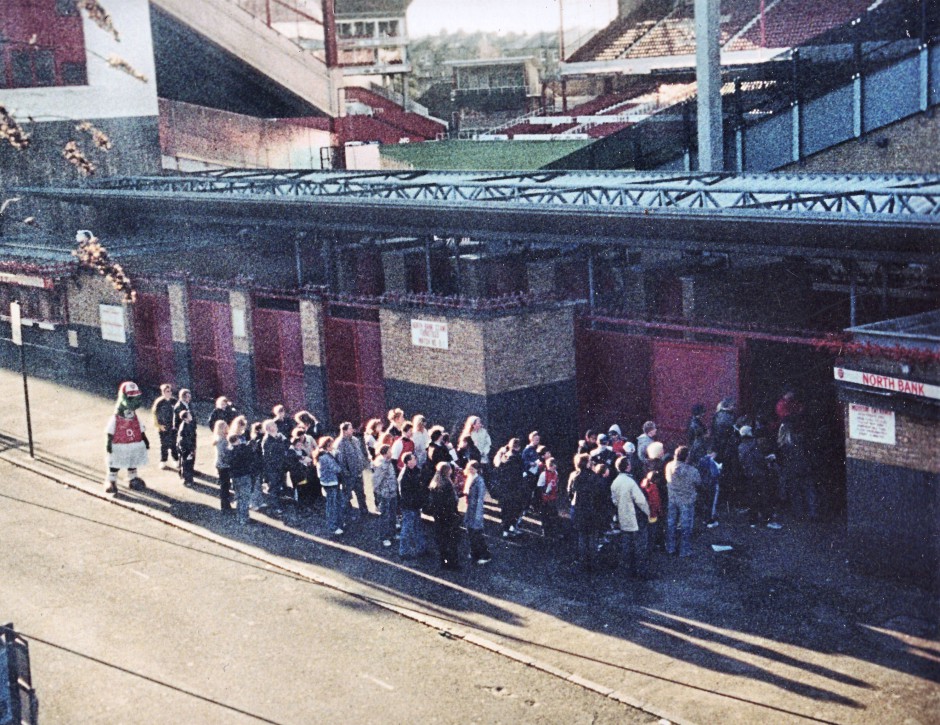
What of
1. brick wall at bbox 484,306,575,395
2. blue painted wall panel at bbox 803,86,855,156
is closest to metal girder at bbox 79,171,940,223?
brick wall at bbox 484,306,575,395

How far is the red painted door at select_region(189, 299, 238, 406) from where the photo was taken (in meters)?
28.3

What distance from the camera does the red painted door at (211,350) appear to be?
92.9 ft

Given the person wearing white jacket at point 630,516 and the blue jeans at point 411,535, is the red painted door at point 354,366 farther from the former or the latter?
the person wearing white jacket at point 630,516

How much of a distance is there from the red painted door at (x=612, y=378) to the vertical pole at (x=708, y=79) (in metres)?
8.75

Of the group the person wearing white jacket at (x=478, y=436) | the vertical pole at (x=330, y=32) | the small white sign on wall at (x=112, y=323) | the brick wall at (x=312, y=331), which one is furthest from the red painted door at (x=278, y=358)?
the vertical pole at (x=330, y=32)

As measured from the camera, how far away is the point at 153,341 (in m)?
30.5

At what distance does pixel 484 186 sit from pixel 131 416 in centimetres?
848

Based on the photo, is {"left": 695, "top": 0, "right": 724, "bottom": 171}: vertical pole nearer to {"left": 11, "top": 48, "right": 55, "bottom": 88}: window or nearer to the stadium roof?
the stadium roof

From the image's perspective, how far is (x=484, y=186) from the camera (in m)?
25.5

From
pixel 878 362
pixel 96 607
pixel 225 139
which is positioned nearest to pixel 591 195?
pixel 878 362

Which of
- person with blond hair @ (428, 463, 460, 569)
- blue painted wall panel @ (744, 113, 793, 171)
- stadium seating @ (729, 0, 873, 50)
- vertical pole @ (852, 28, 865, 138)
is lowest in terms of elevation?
person with blond hair @ (428, 463, 460, 569)

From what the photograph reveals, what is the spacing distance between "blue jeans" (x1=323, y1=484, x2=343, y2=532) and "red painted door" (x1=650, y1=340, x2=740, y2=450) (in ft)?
20.0

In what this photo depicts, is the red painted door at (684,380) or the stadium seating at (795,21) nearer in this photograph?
the red painted door at (684,380)

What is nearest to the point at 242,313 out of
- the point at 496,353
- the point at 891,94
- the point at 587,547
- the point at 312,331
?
the point at 312,331
